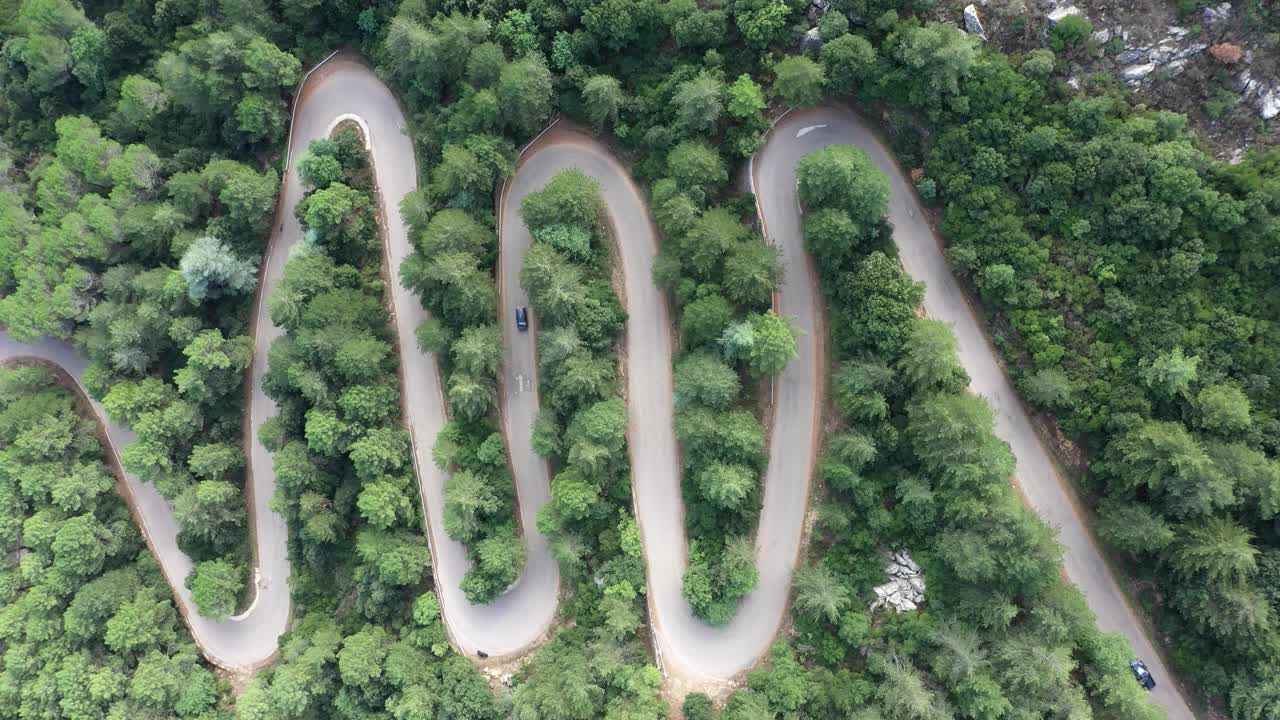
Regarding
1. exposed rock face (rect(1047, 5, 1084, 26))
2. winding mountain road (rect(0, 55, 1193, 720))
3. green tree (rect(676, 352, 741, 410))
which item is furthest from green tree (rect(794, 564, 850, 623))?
exposed rock face (rect(1047, 5, 1084, 26))

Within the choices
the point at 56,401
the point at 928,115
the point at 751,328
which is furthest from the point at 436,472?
the point at 928,115

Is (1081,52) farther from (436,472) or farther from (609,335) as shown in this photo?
(436,472)

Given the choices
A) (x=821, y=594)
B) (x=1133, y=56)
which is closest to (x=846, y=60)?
(x=1133, y=56)

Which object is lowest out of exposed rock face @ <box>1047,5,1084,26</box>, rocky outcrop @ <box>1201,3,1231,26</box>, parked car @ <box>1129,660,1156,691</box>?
parked car @ <box>1129,660,1156,691</box>

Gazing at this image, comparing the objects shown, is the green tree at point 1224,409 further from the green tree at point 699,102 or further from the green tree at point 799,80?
the green tree at point 699,102

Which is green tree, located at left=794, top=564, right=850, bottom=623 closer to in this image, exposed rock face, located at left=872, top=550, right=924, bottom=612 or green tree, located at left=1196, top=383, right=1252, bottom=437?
exposed rock face, located at left=872, top=550, right=924, bottom=612

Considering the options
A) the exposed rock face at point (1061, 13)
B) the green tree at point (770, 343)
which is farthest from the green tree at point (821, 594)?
the exposed rock face at point (1061, 13)
